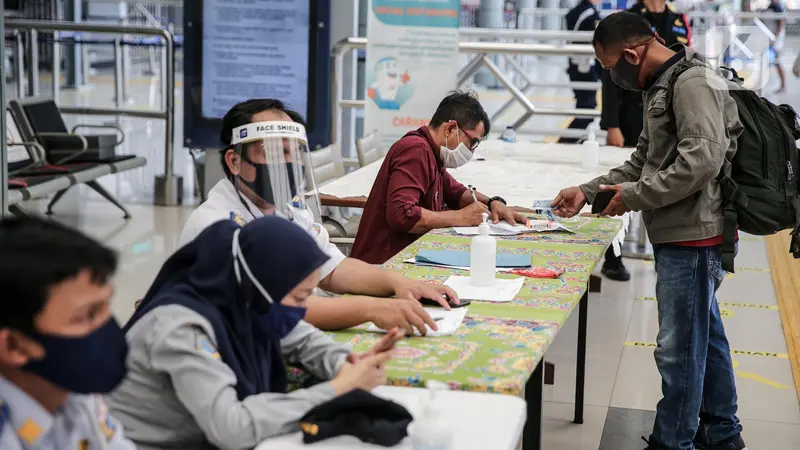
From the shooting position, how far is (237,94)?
7.70 m

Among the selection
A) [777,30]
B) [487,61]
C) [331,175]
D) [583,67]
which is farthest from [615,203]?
[777,30]

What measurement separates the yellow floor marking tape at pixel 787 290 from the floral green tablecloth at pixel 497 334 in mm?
1692

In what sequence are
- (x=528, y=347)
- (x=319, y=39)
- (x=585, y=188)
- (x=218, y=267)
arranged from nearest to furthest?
1. (x=218, y=267)
2. (x=528, y=347)
3. (x=585, y=188)
4. (x=319, y=39)

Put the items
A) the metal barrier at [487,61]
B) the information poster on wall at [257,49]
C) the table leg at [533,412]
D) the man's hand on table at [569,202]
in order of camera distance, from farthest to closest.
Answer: the information poster on wall at [257,49] → the metal barrier at [487,61] → the man's hand on table at [569,202] → the table leg at [533,412]

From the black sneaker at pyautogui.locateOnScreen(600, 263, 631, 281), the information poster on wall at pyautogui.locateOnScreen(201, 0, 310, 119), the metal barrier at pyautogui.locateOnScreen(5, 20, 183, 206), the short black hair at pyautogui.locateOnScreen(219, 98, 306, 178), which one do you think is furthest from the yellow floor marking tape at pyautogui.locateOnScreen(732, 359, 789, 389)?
the metal barrier at pyautogui.locateOnScreen(5, 20, 183, 206)

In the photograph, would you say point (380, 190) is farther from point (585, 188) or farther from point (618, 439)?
point (618, 439)

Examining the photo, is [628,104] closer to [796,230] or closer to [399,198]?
[399,198]

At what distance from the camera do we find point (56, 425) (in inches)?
61.3

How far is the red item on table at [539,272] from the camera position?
3125mm

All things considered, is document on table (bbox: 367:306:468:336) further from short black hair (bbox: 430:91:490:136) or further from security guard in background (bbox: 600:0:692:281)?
security guard in background (bbox: 600:0:692:281)

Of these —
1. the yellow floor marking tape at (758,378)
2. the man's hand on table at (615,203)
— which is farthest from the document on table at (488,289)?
the yellow floor marking tape at (758,378)

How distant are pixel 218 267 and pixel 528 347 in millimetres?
799

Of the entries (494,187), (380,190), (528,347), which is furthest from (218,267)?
(494,187)

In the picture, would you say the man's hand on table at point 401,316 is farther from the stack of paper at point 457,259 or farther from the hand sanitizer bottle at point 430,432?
the stack of paper at point 457,259
